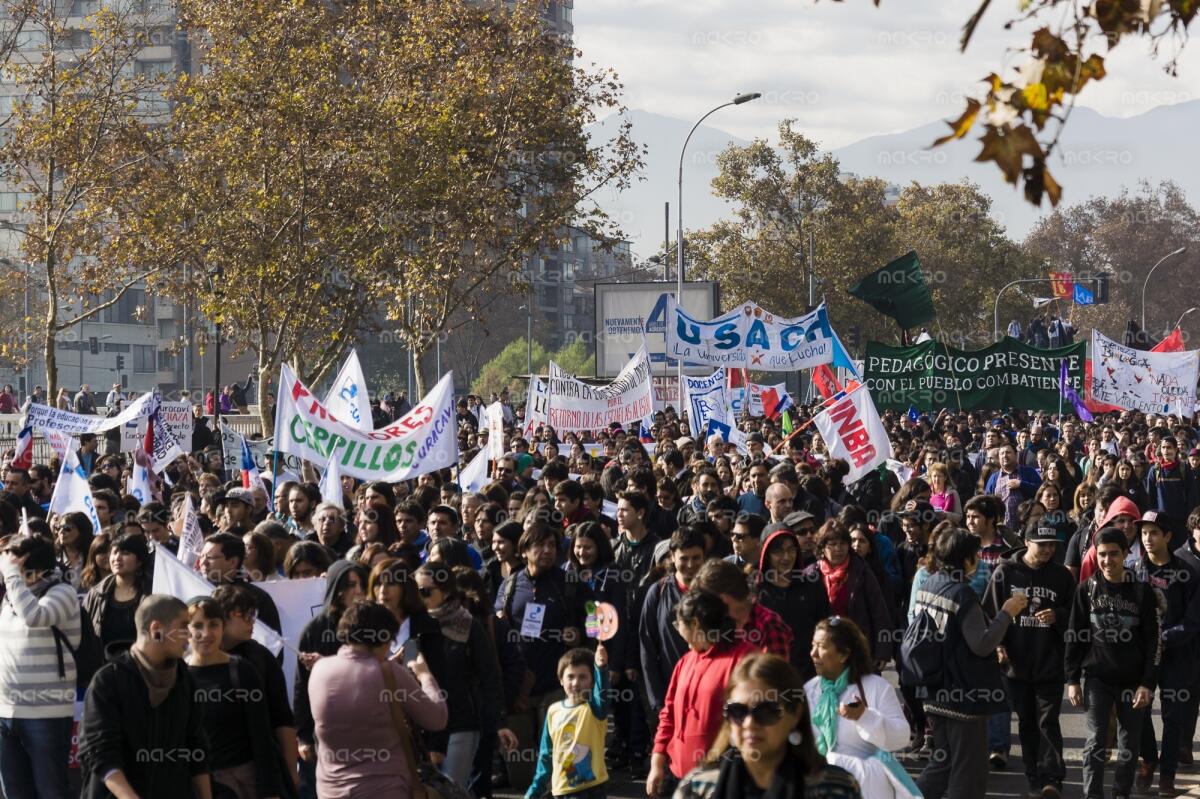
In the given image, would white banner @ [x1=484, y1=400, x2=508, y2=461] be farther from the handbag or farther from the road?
the handbag

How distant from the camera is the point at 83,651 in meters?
8.02

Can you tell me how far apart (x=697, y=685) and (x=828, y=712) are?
1.72ft

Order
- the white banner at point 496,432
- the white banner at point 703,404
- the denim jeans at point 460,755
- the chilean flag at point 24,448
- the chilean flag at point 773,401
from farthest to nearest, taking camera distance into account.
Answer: the chilean flag at point 773,401 → the white banner at point 703,404 → the chilean flag at point 24,448 → the white banner at point 496,432 → the denim jeans at point 460,755

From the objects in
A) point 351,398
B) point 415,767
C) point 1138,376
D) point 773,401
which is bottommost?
point 415,767

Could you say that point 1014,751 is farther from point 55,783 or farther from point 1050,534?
point 55,783

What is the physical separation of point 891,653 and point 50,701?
4681 mm

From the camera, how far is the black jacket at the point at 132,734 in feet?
20.3

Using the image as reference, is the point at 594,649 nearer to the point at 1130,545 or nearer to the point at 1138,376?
the point at 1130,545

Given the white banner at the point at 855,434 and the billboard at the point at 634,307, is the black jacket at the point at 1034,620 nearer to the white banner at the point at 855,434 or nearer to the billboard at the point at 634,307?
the white banner at the point at 855,434

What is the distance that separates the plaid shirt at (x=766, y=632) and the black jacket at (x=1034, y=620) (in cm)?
230

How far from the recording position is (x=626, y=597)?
991cm

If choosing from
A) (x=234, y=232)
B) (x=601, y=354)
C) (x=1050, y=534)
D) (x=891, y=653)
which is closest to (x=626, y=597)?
(x=891, y=653)

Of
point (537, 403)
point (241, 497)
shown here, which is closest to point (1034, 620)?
point (241, 497)

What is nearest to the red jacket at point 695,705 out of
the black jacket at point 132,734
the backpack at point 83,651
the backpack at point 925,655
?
the backpack at point 925,655
